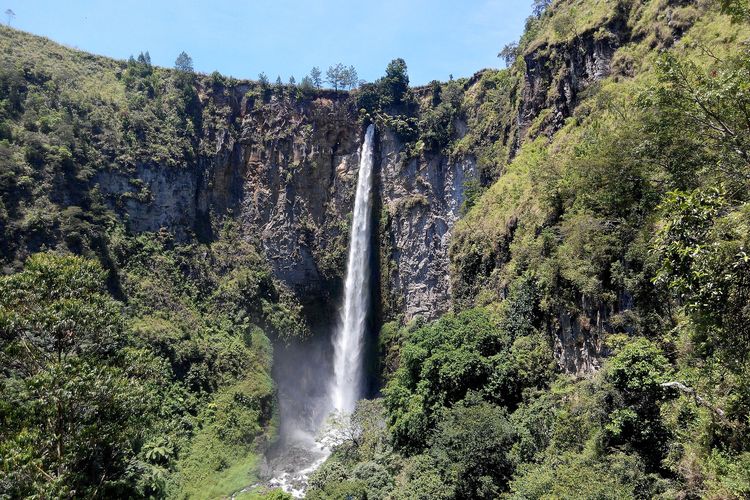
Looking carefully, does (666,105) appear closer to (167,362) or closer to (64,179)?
(167,362)

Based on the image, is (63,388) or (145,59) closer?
(63,388)

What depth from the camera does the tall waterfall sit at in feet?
119

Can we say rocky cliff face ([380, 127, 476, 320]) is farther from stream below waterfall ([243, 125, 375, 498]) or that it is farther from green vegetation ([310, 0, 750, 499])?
green vegetation ([310, 0, 750, 499])

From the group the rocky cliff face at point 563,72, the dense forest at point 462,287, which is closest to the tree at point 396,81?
the dense forest at point 462,287

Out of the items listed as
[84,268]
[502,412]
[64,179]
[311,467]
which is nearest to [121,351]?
[84,268]

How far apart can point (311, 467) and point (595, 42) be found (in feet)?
92.8

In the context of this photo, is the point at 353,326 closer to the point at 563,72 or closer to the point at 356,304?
the point at 356,304

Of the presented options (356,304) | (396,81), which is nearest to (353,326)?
(356,304)

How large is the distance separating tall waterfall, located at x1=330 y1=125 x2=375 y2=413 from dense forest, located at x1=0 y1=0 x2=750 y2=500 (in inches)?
69.0

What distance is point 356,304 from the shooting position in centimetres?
3788

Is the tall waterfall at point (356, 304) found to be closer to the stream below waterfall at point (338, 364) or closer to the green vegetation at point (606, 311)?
the stream below waterfall at point (338, 364)

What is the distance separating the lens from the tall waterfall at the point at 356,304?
119 ft

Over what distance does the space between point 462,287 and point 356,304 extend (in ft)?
45.6

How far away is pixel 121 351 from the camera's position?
16609 mm
